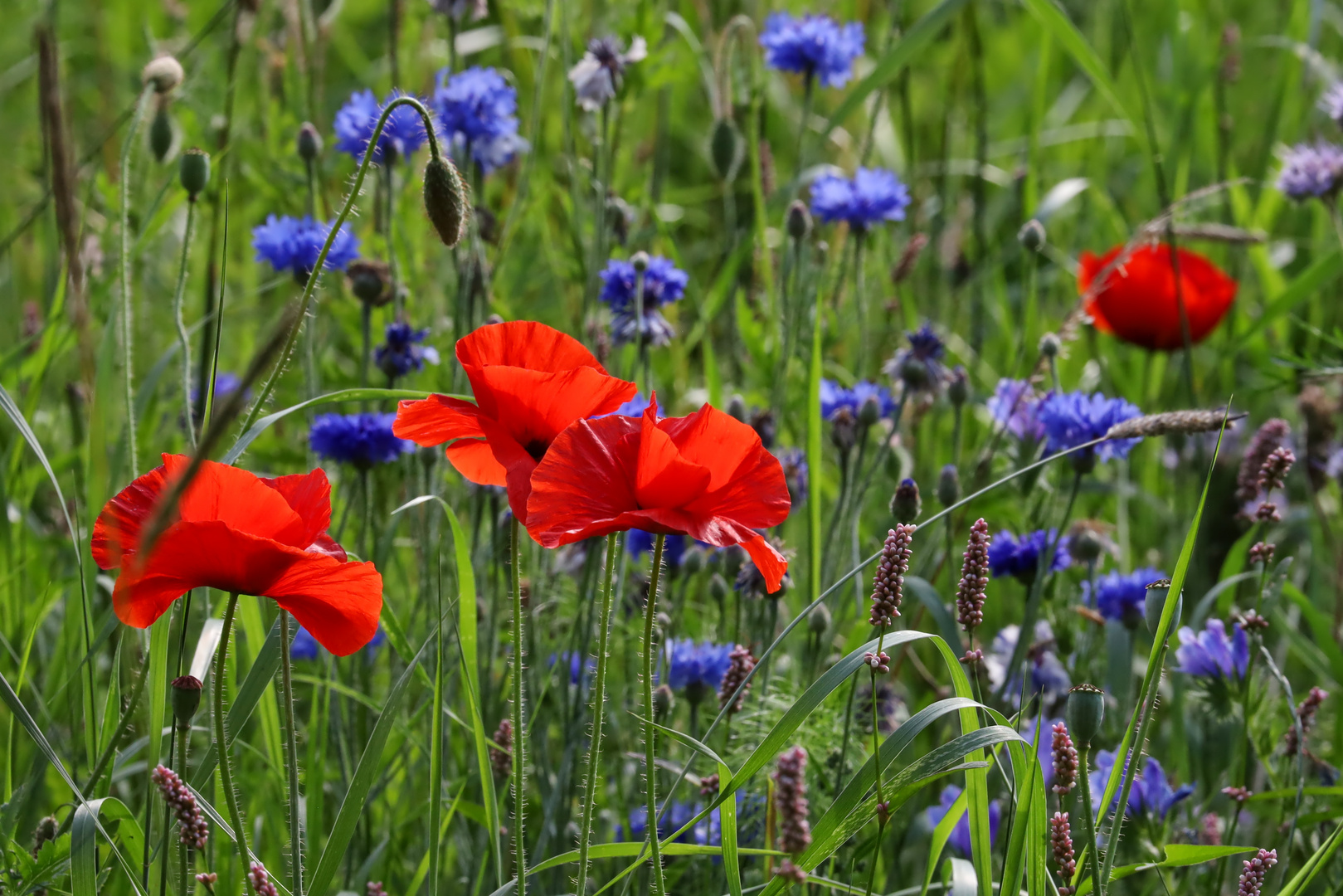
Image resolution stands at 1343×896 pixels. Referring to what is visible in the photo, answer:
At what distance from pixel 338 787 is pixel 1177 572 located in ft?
3.64

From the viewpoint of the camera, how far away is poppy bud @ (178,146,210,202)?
1.38 m

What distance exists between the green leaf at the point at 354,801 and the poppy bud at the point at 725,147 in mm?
1253

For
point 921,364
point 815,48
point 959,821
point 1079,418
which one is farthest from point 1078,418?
point 815,48

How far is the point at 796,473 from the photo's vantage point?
1854 mm

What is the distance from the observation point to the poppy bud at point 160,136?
67.9 inches

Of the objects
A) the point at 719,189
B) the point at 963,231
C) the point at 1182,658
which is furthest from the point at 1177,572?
the point at 963,231

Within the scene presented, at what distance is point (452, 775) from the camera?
1640 millimetres

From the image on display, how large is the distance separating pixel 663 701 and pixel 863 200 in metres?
1.00

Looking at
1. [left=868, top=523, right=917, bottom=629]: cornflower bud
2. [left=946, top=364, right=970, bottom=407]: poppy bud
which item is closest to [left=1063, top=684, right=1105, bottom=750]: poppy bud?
[left=868, top=523, right=917, bottom=629]: cornflower bud

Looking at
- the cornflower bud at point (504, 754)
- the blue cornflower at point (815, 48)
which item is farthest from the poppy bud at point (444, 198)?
the blue cornflower at point (815, 48)

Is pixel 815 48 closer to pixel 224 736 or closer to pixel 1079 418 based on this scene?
pixel 1079 418

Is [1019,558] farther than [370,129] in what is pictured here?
No

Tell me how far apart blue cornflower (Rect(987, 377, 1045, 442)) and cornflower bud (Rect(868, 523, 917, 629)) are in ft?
2.88

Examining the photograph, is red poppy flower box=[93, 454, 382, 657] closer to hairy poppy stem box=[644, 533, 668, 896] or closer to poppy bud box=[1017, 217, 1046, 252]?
hairy poppy stem box=[644, 533, 668, 896]
